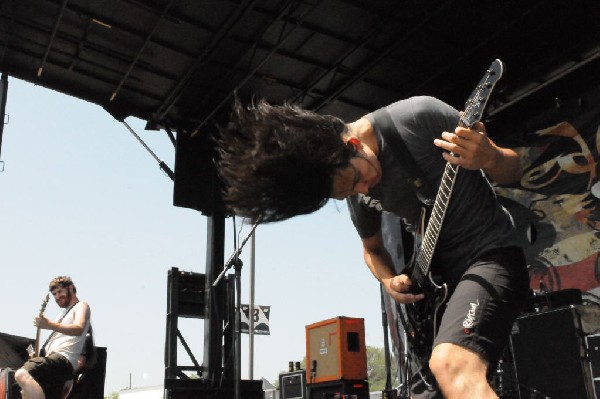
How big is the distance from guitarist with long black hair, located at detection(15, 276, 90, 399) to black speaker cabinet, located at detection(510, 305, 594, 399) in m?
4.33

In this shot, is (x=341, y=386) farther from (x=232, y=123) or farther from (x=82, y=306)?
(x=232, y=123)

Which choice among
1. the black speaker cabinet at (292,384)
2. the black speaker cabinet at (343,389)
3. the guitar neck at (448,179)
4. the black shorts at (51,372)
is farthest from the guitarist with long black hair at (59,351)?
the guitar neck at (448,179)

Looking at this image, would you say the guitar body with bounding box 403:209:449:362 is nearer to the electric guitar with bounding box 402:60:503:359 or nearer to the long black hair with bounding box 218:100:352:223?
the electric guitar with bounding box 402:60:503:359

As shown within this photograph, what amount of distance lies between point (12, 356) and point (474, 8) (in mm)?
7337

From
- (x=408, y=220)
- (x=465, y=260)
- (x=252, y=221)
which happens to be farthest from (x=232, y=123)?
(x=465, y=260)

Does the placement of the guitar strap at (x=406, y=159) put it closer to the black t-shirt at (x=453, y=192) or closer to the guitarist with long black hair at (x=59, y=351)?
the black t-shirt at (x=453, y=192)

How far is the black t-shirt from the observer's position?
7.41ft

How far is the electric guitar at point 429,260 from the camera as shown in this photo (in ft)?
6.69

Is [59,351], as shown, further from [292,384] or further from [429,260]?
[429,260]

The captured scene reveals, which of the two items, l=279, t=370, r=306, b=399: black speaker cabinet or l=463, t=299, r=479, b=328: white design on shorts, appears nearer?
l=463, t=299, r=479, b=328: white design on shorts

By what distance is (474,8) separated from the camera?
27.0ft

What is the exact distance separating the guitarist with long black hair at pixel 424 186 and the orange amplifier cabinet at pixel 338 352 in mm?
5893

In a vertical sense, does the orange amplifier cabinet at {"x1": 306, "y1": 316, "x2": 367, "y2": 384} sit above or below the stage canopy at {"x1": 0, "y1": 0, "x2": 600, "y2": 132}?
below

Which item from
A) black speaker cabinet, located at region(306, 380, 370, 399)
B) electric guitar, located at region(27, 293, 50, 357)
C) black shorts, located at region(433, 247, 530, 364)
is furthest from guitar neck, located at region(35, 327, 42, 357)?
black shorts, located at region(433, 247, 530, 364)
